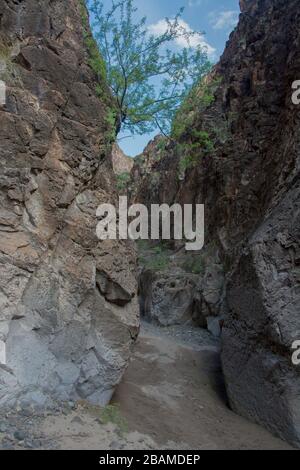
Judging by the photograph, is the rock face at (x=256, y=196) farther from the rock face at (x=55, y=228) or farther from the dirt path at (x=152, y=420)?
the rock face at (x=55, y=228)

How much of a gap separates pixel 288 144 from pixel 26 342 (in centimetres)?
783

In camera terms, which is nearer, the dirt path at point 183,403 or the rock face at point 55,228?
the rock face at point 55,228

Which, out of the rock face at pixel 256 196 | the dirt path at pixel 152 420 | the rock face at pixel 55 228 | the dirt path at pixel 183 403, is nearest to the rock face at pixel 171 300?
the rock face at pixel 256 196

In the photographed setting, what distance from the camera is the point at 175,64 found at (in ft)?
28.7

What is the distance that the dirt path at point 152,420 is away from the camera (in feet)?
15.0

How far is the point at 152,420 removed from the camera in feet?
19.1

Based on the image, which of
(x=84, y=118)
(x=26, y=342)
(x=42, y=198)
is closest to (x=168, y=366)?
(x=26, y=342)

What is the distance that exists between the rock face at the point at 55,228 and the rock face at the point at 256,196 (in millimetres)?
2170

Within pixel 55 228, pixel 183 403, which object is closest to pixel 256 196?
pixel 183 403

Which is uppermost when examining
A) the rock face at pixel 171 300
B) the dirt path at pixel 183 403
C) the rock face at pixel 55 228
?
the rock face at pixel 55 228

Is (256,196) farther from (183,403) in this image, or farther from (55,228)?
(55,228)

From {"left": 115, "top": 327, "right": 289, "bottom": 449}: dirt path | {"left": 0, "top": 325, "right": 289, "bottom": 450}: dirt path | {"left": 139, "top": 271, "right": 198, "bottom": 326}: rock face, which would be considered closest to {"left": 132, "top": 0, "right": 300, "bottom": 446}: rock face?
{"left": 115, "top": 327, "right": 289, "bottom": 449}: dirt path

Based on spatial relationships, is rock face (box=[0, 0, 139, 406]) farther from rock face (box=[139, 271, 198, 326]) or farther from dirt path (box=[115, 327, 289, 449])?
rock face (box=[139, 271, 198, 326])

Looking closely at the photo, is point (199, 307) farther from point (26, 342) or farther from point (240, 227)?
point (26, 342)
